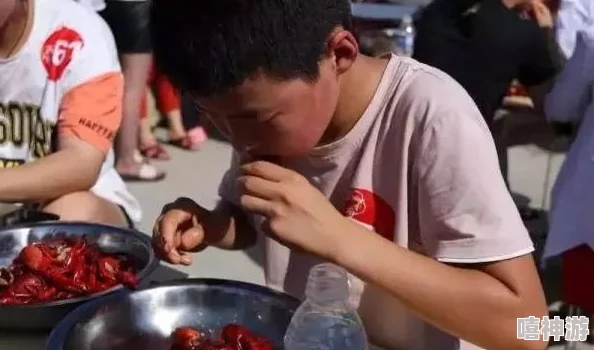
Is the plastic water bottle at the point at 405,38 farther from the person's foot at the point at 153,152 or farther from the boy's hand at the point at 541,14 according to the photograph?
the person's foot at the point at 153,152

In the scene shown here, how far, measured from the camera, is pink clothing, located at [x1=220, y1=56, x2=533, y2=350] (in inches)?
45.8

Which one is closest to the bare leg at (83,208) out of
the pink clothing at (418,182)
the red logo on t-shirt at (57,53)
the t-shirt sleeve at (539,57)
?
the red logo on t-shirt at (57,53)

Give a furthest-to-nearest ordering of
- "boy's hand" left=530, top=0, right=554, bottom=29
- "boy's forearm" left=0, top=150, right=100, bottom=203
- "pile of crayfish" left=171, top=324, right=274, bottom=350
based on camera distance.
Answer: "boy's hand" left=530, top=0, right=554, bottom=29 < "boy's forearm" left=0, top=150, right=100, bottom=203 < "pile of crayfish" left=171, top=324, right=274, bottom=350

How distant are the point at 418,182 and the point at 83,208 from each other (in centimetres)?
85

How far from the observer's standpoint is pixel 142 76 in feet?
11.9

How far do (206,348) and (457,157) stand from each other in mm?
391

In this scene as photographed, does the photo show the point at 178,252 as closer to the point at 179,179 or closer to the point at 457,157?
the point at 457,157

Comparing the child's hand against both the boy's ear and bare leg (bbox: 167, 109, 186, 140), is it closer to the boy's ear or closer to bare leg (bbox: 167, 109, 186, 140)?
the boy's ear

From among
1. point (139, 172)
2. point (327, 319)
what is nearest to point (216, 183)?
point (139, 172)

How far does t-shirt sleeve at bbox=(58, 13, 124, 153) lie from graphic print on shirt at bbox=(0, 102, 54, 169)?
5cm

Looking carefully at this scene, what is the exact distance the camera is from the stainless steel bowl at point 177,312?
1.23 m

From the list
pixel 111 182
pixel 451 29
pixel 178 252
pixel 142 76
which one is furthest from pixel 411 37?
pixel 178 252

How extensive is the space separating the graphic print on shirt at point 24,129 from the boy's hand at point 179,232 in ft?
2.03

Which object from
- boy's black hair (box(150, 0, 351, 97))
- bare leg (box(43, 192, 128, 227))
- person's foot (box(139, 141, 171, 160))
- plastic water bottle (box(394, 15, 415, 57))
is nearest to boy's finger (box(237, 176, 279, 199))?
boy's black hair (box(150, 0, 351, 97))
